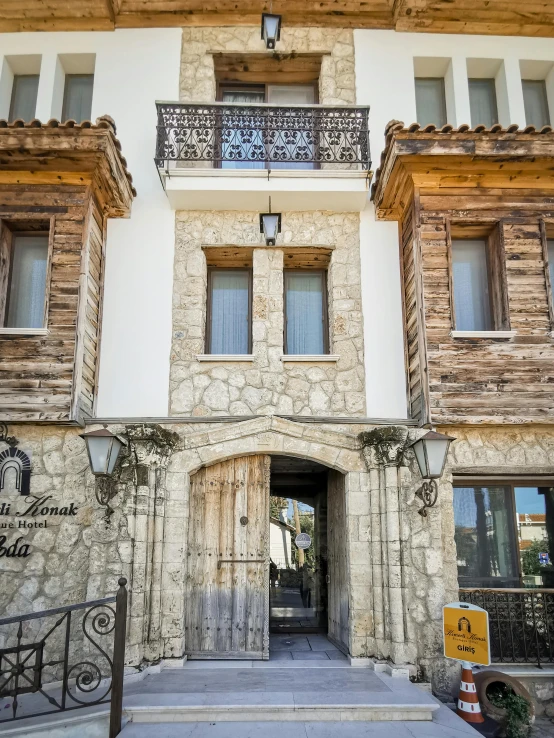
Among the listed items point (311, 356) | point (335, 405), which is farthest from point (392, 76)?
point (335, 405)

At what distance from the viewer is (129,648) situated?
6.88 meters

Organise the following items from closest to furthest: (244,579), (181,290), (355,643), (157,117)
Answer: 1. (355,643)
2. (244,579)
3. (181,290)
4. (157,117)

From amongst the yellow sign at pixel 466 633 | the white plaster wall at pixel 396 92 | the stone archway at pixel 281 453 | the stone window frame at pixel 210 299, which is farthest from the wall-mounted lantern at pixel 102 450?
the yellow sign at pixel 466 633

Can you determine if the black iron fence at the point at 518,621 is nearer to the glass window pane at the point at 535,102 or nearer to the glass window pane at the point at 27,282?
the glass window pane at the point at 27,282

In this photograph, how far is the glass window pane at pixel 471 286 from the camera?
8375 mm

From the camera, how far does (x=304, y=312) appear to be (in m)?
8.99

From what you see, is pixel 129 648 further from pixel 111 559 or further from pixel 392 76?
pixel 392 76

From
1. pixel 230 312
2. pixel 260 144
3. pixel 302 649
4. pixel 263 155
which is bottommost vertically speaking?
pixel 302 649

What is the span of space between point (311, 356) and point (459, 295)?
2259mm

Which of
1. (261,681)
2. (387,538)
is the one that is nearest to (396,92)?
(387,538)

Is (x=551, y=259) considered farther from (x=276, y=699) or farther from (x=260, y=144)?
(x=276, y=699)

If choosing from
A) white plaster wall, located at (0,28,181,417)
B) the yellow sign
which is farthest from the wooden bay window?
white plaster wall, located at (0,28,181,417)

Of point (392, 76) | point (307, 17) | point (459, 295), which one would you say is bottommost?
point (459, 295)

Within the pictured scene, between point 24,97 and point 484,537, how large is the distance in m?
9.84
